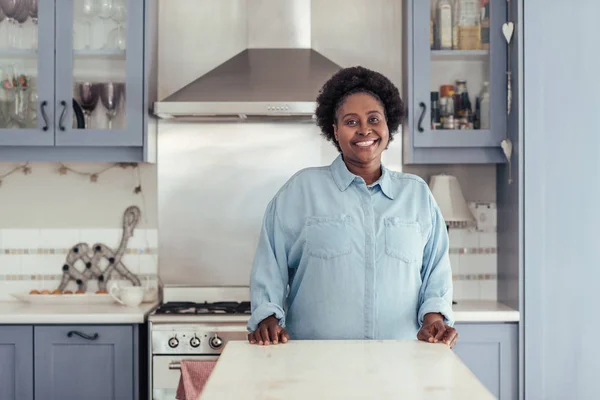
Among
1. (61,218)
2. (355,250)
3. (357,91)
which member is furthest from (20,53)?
(355,250)

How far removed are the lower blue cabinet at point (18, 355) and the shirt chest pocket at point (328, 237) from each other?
4.96ft

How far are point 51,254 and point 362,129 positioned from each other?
6.75 feet

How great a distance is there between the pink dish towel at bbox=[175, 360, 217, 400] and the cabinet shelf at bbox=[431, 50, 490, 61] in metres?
1.65

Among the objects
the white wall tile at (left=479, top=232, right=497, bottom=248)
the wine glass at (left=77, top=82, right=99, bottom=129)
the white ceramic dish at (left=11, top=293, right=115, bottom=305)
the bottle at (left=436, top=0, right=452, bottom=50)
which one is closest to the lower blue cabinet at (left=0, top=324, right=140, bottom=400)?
the white ceramic dish at (left=11, top=293, right=115, bottom=305)

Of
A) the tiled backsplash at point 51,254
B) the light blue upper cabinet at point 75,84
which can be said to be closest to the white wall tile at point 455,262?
the tiled backsplash at point 51,254

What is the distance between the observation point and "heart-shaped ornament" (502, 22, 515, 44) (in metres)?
3.12

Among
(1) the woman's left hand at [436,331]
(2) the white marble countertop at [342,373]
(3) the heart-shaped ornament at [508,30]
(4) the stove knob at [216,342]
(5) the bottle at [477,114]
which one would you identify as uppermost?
(3) the heart-shaped ornament at [508,30]

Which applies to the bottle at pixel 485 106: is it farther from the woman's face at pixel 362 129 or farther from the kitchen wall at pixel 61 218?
the kitchen wall at pixel 61 218

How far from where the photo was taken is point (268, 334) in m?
1.84

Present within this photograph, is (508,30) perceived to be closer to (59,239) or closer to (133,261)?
(133,261)

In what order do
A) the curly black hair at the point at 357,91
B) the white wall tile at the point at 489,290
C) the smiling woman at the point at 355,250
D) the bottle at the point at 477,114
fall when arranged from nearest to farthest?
the smiling woman at the point at 355,250 → the curly black hair at the point at 357,91 → the bottle at the point at 477,114 → the white wall tile at the point at 489,290

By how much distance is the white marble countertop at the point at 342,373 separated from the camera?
1.31 metres
